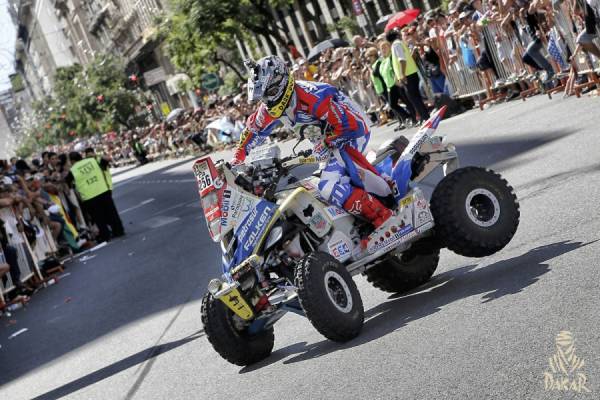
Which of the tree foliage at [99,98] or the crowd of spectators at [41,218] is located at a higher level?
the tree foliage at [99,98]

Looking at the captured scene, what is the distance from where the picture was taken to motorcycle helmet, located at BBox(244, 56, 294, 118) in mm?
7605

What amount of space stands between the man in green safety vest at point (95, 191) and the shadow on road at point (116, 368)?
524 inches

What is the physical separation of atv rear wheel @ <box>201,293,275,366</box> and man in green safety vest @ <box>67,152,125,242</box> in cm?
1555

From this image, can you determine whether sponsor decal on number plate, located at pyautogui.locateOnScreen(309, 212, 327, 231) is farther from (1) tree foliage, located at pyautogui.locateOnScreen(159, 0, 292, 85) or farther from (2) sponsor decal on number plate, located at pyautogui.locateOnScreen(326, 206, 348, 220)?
(1) tree foliage, located at pyautogui.locateOnScreen(159, 0, 292, 85)

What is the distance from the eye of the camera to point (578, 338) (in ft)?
17.6

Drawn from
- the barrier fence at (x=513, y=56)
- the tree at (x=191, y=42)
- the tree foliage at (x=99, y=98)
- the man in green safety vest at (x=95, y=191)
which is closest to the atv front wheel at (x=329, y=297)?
the barrier fence at (x=513, y=56)

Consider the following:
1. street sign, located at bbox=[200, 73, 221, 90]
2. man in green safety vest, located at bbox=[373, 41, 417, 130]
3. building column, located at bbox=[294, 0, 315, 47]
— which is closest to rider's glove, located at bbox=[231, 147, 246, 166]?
man in green safety vest, located at bbox=[373, 41, 417, 130]

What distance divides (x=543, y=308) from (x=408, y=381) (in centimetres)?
100

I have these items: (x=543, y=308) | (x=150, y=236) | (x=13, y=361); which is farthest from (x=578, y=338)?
(x=150, y=236)

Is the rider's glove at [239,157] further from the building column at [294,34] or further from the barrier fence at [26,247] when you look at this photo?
the building column at [294,34]

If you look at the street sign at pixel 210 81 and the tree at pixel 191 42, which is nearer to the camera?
the tree at pixel 191 42

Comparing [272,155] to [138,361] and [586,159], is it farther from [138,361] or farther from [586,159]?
[586,159]

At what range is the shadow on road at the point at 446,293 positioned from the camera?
7.16m

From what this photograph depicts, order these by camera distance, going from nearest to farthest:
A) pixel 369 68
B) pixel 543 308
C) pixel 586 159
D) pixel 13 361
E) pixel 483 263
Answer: pixel 543 308 → pixel 483 263 → pixel 586 159 → pixel 13 361 → pixel 369 68
